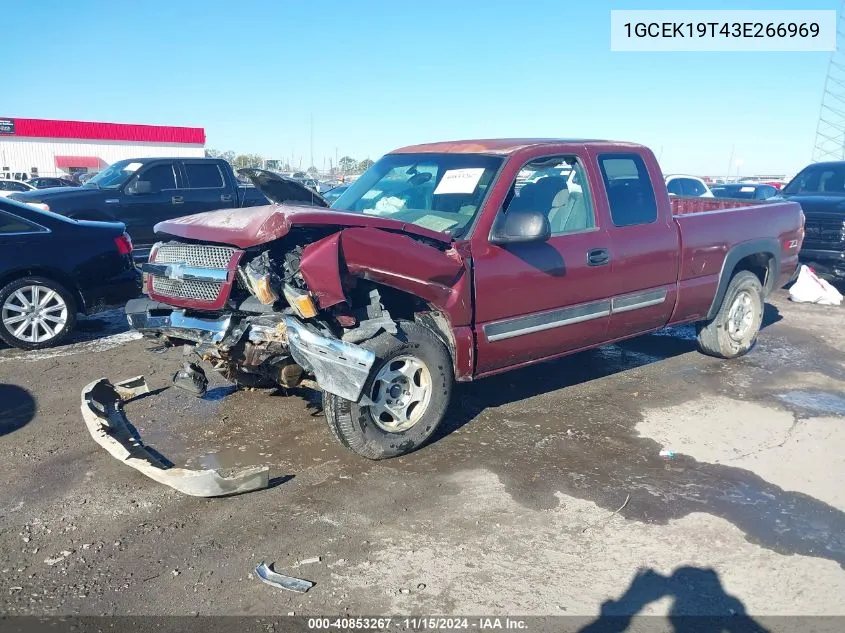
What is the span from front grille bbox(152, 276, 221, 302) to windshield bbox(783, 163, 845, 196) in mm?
10587

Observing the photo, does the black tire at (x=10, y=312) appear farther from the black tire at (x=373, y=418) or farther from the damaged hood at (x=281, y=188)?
the black tire at (x=373, y=418)

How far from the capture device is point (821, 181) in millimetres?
11039

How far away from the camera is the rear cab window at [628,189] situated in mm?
4934

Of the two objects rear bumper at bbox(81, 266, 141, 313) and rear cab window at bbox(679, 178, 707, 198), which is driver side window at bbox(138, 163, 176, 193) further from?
rear cab window at bbox(679, 178, 707, 198)

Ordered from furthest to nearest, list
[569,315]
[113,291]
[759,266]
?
[113,291] < [759,266] < [569,315]

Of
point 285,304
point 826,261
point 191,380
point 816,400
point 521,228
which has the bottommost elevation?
point 816,400

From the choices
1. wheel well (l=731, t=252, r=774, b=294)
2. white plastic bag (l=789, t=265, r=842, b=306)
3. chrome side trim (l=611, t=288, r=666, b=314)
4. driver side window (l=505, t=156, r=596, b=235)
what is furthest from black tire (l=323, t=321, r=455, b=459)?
white plastic bag (l=789, t=265, r=842, b=306)

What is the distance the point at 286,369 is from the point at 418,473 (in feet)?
3.30

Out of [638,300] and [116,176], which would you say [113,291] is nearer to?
[638,300]

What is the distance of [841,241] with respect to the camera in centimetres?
952

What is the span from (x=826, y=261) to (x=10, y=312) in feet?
35.1

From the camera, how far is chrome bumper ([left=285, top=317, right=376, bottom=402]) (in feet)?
11.5

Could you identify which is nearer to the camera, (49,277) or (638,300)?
(638,300)

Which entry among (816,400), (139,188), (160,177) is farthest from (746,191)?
(139,188)
